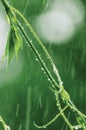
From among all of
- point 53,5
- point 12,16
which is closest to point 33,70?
point 53,5

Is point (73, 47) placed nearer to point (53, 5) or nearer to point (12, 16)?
point (53, 5)

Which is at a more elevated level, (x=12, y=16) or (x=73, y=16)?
(x=12, y=16)

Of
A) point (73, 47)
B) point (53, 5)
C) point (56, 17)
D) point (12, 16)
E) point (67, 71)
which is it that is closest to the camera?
point (12, 16)

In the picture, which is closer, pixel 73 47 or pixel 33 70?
pixel 33 70

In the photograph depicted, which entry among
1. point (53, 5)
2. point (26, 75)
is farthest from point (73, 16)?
point (26, 75)

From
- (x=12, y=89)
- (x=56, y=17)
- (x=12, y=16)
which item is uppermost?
(x=12, y=16)

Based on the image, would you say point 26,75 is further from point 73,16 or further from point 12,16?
point 12,16

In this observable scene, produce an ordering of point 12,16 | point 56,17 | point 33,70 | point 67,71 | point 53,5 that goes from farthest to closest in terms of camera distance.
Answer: point 56,17 → point 53,5 → point 67,71 → point 33,70 → point 12,16

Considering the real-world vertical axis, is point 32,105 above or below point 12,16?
below

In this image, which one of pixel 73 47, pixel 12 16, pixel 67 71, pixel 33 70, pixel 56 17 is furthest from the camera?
pixel 56 17
